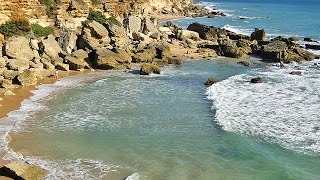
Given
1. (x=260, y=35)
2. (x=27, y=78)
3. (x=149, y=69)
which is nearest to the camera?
(x=27, y=78)

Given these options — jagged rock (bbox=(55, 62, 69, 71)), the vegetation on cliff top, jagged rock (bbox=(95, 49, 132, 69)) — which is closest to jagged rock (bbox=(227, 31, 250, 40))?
the vegetation on cliff top

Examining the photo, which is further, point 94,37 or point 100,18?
point 100,18

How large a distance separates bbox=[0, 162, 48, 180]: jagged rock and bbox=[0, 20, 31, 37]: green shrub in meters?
22.7

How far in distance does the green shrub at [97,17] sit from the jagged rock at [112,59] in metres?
10.1

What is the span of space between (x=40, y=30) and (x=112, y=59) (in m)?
7.59

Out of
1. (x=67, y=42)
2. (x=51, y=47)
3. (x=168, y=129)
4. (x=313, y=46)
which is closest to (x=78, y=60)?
(x=51, y=47)

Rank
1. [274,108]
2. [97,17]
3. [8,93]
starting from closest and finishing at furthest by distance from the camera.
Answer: [274,108] → [8,93] → [97,17]

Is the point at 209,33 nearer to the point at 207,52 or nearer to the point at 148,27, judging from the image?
the point at 148,27

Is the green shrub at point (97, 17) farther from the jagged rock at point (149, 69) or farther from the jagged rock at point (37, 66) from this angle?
the jagged rock at point (149, 69)

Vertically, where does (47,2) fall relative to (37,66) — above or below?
above

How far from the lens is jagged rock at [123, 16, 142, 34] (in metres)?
48.6

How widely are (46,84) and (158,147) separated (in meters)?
14.3

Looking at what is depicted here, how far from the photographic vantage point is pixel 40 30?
1545 inches

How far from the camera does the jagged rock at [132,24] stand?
159 ft
